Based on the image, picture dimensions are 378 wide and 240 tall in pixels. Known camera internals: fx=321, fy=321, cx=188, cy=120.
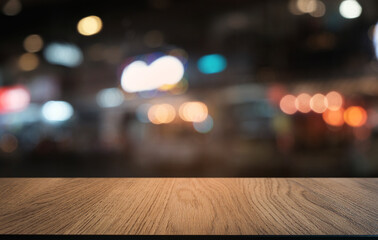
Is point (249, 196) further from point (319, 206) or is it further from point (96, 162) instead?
point (96, 162)

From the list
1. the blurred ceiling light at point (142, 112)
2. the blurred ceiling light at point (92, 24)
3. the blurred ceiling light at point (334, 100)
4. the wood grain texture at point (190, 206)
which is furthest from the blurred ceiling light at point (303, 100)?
the wood grain texture at point (190, 206)

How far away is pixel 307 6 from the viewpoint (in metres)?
5.84

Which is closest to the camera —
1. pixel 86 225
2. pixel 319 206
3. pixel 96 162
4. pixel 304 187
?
pixel 86 225

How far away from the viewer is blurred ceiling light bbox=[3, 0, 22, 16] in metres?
4.85

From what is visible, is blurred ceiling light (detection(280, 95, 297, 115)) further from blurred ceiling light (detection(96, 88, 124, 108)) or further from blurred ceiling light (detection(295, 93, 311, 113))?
blurred ceiling light (detection(96, 88, 124, 108))

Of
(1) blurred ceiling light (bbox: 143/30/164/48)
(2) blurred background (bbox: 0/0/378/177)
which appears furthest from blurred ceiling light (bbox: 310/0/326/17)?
(1) blurred ceiling light (bbox: 143/30/164/48)

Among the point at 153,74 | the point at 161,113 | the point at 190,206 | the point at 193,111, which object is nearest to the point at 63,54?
the point at 153,74

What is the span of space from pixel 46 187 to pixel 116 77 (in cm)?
725

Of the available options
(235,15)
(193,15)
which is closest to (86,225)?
(193,15)

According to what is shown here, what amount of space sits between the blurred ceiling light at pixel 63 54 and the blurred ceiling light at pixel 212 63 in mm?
2809

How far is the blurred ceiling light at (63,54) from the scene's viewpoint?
7.07 m

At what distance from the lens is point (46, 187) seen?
2.39ft

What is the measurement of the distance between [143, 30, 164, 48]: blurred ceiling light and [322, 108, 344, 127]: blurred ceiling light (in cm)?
379

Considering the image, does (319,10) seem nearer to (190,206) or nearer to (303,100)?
(303,100)
